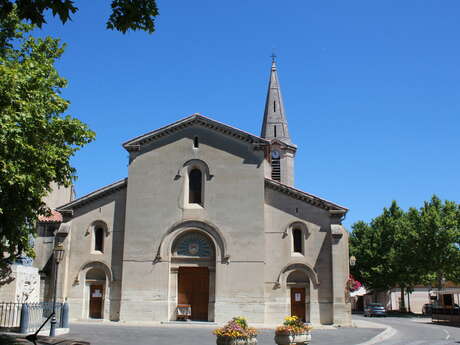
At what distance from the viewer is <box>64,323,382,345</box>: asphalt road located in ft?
66.2

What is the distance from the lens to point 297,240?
30.7 meters

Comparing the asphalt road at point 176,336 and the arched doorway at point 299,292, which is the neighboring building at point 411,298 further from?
the asphalt road at point 176,336

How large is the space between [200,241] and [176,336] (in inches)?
355

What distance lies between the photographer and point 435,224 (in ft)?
150

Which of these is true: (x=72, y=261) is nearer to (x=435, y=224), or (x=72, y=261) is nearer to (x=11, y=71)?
(x=11, y=71)

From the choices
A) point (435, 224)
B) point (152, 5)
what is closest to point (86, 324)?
point (152, 5)

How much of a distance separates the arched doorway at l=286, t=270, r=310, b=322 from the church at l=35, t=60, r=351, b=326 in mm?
58

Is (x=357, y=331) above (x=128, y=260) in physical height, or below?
below

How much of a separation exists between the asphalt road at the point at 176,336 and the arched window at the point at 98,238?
18.0 feet

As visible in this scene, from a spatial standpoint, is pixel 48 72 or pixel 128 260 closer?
pixel 48 72

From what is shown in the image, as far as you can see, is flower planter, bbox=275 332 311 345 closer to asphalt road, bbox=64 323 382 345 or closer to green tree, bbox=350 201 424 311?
asphalt road, bbox=64 323 382 345

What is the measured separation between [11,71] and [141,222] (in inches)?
648

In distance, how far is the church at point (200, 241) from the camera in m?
29.7

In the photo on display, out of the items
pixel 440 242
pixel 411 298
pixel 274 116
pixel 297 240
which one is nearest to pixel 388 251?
pixel 440 242
